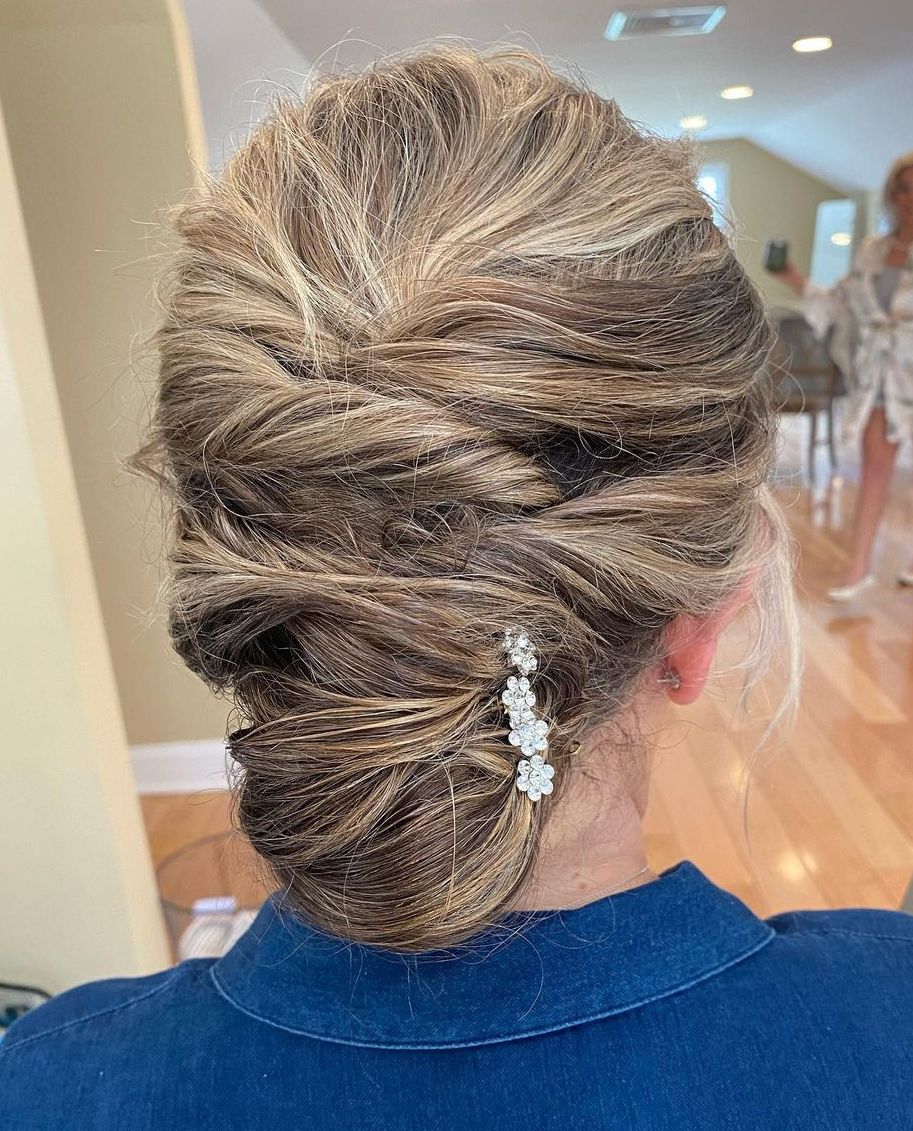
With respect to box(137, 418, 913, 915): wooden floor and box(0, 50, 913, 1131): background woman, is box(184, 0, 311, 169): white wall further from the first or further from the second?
box(0, 50, 913, 1131): background woman

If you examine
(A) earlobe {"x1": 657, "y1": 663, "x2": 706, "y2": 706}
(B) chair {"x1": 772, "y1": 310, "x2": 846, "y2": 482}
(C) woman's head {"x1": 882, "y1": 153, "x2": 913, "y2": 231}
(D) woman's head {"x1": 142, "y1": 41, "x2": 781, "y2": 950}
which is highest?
(C) woman's head {"x1": 882, "y1": 153, "x2": 913, "y2": 231}

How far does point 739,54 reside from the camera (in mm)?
4207

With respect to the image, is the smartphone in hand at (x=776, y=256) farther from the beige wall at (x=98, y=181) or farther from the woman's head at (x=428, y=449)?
the woman's head at (x=428, y=449)

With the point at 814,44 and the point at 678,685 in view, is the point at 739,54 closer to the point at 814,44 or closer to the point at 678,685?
the point at 814,44

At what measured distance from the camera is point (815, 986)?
1.45 feet

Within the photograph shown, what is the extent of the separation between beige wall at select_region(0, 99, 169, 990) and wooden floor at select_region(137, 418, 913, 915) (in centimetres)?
17

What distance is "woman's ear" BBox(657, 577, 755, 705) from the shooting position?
53 cm

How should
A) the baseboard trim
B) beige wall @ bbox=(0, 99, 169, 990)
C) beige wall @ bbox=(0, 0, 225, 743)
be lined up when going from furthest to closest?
the baseboard trim < beige wall @ bbox=(0, 0, 225, 743) < beige wall @ bbox=(0, 99, 169, 990)

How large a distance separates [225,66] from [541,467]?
129 inches

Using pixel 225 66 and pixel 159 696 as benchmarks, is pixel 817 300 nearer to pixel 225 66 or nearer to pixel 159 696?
pixel 225 66

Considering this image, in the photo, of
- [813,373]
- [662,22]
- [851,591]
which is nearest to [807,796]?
[851,591]

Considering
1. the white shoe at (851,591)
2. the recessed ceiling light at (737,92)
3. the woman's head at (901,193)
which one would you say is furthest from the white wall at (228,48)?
the recessed ceiling light at (737,92)

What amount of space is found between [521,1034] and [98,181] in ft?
5.90

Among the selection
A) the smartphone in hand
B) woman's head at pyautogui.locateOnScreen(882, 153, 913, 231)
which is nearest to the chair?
woman's head at pyautogui.locateOnScreen(882, 153, 913, 231)
